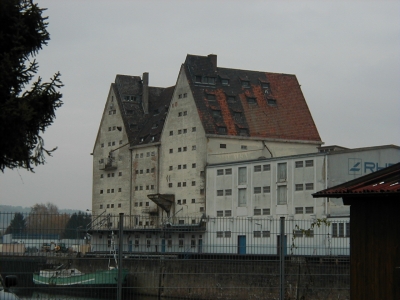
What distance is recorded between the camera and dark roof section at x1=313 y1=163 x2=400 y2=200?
1769 centimetres

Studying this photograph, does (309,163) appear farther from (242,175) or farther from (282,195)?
(242,175)

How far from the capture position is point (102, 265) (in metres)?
17.5

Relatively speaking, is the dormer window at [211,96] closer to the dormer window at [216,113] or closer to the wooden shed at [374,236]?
the dormer window at [216,113]

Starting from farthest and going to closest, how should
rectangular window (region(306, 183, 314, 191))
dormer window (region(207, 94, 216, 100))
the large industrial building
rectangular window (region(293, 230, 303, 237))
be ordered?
dormer window (region(207, 94, 216, 100)), the large industrial building, rectangular window (region(306, 183, 314, 191)), rectangular window (region(293, 230, 303, 237))

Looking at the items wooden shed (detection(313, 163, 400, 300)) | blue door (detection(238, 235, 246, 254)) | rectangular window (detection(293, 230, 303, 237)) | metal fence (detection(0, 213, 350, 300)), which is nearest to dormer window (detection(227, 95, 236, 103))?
metal fence (detection(0, 213, 350, 300))

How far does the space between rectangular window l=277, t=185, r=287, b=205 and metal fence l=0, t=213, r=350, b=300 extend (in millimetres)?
51254

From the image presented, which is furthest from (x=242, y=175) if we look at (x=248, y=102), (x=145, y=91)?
(x=145, y=91)

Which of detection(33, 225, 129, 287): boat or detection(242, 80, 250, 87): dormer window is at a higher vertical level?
detection(242, 80, 250, 87): dormer window

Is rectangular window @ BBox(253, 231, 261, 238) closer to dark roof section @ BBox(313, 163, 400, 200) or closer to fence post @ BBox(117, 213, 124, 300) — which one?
dark roof section @ BBox(313, 163, 400, 200)

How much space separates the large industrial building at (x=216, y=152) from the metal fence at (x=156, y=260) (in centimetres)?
4761

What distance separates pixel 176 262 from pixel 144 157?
8130 centimetres

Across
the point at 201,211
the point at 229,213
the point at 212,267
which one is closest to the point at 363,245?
the point at 212,267

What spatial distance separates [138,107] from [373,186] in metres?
91.2

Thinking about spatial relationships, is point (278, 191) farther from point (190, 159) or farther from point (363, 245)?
point (363, 245)
